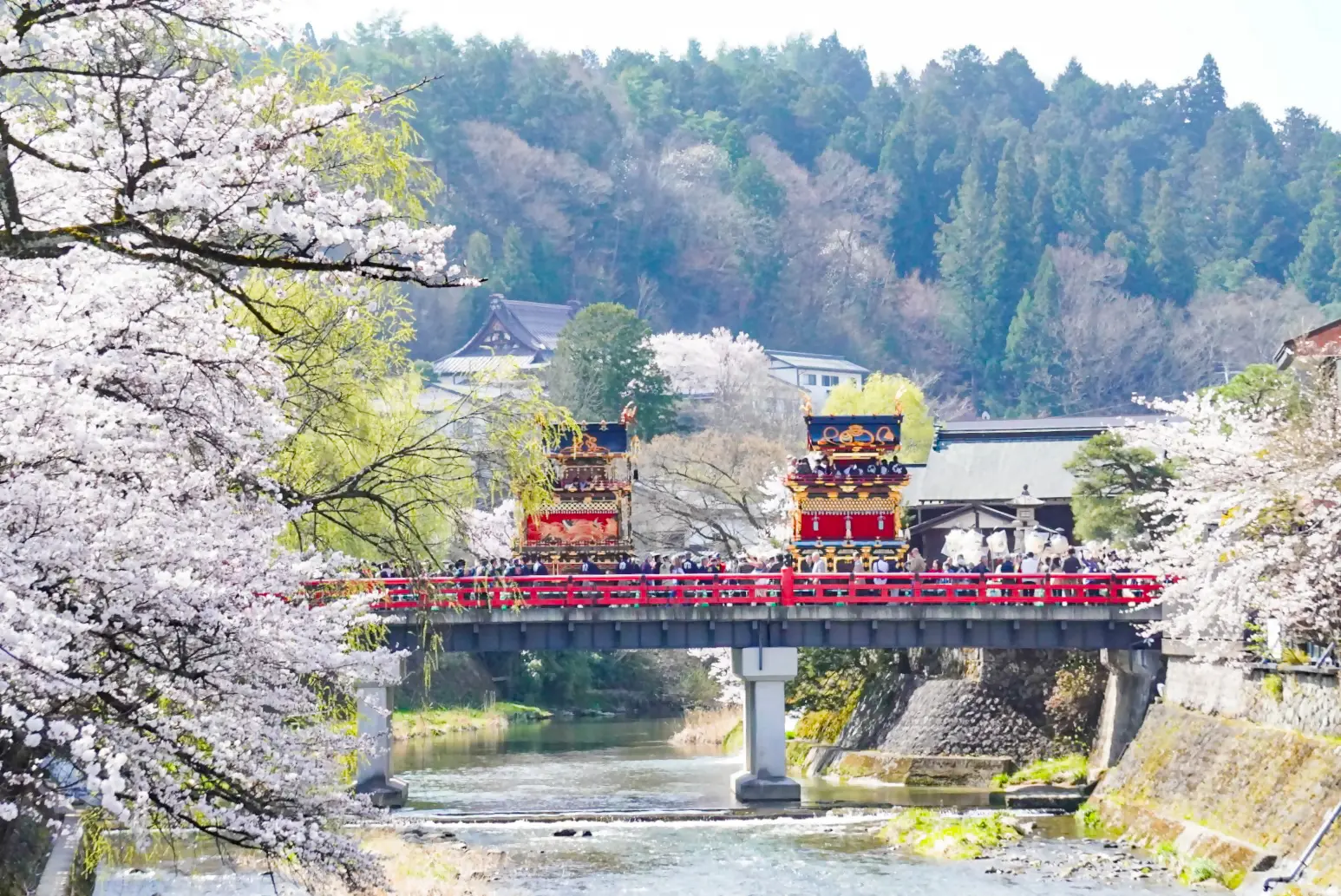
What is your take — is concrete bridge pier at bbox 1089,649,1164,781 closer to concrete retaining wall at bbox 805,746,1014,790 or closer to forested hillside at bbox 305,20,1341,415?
concrete retaining wall at bbox 805,746,1014,790

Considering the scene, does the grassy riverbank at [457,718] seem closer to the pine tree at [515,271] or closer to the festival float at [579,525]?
the festival float at [579,525]

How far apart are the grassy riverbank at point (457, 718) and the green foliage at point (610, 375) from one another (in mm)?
14142

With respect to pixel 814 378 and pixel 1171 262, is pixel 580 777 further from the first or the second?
pixel 1171 262

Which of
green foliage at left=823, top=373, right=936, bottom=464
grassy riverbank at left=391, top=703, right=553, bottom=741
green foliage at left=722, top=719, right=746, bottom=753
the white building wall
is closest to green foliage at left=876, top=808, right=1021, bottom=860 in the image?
green foliage at left=722, top=719, right=746, bottom=753

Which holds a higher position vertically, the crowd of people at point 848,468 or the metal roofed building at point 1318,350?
the metal roofed building at point 1318,350

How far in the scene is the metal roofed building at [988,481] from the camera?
54469 millimetres

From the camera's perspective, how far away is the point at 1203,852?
25766mm

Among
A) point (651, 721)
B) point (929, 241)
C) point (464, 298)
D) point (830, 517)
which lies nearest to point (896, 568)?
point (830, 517)

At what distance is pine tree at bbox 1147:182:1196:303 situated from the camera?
391ft

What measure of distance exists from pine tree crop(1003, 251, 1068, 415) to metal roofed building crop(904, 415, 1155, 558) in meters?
44.4

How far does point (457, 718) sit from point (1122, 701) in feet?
86.8

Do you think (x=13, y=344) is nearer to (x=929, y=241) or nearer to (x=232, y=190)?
(x=232, y=190)

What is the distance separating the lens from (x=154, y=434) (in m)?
12.5

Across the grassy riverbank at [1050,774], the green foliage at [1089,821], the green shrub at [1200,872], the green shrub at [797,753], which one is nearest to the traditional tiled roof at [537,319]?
the green shrub at [797,753]
